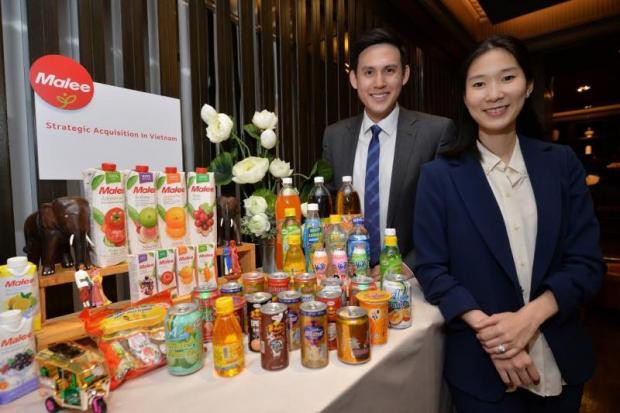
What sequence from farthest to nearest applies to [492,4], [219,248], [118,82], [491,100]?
1. [492,4]
2. [118,82]
3. [219,248]
4. [491,100]

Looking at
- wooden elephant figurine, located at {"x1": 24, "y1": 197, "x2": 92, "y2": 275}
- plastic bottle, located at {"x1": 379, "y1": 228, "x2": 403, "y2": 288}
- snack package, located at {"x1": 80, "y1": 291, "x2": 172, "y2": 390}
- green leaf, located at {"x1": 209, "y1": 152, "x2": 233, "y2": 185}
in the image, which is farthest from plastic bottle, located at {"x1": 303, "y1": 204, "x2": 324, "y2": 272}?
wooden elephant figurine, located at {"x1": 24, "y1": 197, "x2": 92, "y2": 275}

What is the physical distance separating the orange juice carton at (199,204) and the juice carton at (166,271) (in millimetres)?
140

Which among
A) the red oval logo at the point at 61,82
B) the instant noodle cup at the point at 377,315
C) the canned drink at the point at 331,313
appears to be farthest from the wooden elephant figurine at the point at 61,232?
the instant noodle cup at the point at 377,315

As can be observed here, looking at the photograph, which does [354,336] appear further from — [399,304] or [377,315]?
[399,304]

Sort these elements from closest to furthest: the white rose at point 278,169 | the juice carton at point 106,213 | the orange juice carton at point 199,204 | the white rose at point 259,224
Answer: the juice carton at point 106,213 → the orange juice carton at point 199,204 → the white rose at point 259,224 → the white rose at point 278,169

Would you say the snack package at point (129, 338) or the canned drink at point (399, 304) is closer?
the snack package at point (129, 338)

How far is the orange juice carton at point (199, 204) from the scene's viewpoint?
1.33 meters

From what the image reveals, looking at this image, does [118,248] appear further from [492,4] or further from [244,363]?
[492,4]

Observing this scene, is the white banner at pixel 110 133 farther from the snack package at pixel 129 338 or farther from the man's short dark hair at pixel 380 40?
the man's short dark hair at pixel 380 40

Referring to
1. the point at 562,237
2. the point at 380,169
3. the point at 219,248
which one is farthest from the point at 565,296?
the point at 219,248

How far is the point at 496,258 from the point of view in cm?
116

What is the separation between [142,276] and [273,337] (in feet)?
1.67

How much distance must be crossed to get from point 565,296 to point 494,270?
0.21 metres

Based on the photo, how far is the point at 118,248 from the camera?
1145 millimetres
